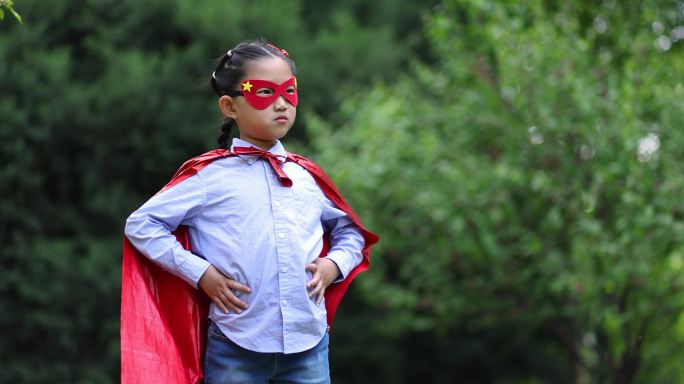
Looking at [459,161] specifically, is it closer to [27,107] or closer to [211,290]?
[27,107]

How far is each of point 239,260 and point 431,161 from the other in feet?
15.3

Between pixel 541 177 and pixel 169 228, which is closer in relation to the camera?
pixel 169 228

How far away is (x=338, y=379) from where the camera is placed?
392 inches

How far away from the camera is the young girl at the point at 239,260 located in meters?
2.94

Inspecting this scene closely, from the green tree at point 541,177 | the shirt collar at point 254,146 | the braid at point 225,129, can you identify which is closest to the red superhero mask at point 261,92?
the shirt collar at point 254,146

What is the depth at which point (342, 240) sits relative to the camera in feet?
10.7

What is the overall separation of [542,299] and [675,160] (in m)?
1.83

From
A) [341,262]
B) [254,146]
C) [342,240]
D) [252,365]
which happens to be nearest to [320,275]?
[341,262]

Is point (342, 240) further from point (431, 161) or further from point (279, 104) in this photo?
point (431, 161)

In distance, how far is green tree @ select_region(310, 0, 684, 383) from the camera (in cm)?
655

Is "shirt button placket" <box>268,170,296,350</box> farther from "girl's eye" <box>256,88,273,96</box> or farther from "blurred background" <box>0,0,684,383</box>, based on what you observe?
"blurred background" <box>0,0,684,383</box>

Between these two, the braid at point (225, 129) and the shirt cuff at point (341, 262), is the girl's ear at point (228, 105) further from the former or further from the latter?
the shirt cuff at point (341, 262)

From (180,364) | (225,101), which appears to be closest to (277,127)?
(225,101)

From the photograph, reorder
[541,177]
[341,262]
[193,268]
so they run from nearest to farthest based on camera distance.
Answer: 1. [193,268]
2. [341,262]
3. [541,177]
